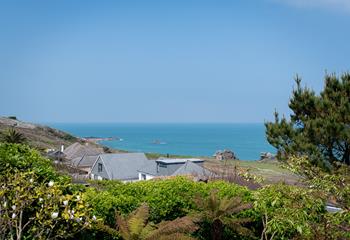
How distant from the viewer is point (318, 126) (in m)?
15.4

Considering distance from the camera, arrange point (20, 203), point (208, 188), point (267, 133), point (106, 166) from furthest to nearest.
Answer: point (106, 166) → point (267, 133) → point (208, 188) → point (20, 203)

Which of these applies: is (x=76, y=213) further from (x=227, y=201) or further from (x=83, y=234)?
(x=227, y=201)

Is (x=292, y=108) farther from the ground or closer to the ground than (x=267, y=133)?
farther from the ground

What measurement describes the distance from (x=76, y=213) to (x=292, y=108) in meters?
13.3

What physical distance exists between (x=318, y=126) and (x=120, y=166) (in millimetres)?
25275

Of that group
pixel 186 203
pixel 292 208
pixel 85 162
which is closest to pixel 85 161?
pixel 85 162

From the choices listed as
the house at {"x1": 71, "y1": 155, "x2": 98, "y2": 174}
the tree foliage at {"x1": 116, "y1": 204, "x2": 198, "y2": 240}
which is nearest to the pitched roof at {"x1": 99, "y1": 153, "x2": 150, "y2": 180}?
the house at {"x1": 71, "y1": 155, "x2": 98, "y2": 174}

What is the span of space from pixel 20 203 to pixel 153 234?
9.00ft

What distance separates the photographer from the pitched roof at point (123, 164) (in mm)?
37000

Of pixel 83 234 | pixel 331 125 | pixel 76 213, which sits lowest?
pixel 83 234

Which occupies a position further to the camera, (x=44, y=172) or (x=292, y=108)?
(x=292, y=108)

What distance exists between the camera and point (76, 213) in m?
6.32

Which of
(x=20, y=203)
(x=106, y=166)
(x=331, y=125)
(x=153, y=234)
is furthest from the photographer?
(x=106, y=166)

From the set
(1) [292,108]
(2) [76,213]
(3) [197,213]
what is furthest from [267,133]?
(2) [76,213]
